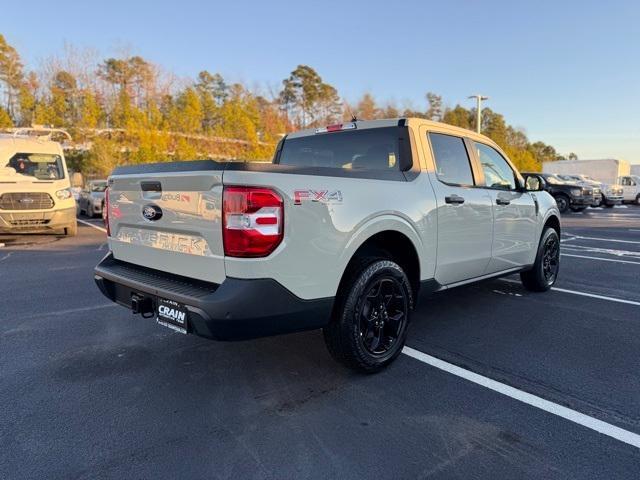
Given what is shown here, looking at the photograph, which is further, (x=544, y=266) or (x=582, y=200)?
(x=582, y=200)

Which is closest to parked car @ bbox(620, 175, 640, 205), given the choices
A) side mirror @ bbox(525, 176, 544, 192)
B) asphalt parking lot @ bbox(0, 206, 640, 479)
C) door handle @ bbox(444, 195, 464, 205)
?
side mirror @ bbox(525, 176, 544, 192)

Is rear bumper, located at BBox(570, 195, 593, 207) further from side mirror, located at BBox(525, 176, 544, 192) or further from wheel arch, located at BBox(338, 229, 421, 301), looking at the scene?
wheel arch, located at BBox(338, 229, 421, 301)

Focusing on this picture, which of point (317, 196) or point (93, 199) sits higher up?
point (317, 196)

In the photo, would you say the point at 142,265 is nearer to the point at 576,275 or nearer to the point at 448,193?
the point at 448,193

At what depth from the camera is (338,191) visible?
2965 millimetres

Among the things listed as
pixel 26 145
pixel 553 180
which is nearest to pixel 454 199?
pixel 26 145

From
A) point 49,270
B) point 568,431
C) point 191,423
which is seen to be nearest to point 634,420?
point 568,431

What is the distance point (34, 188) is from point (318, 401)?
979 cm

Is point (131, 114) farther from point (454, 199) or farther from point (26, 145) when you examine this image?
point (454, 199)

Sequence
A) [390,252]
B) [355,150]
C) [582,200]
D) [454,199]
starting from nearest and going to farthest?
[390,252] < [454,199] < [355,150] < [582,200]

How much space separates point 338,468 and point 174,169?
201 centimetres

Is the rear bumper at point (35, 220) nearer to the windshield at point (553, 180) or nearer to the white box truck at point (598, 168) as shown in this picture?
the windshield at point (553, 180)

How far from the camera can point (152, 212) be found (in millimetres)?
3145

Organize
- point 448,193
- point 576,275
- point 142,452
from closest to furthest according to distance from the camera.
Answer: point 142,452
point 448,193
point 576,275
